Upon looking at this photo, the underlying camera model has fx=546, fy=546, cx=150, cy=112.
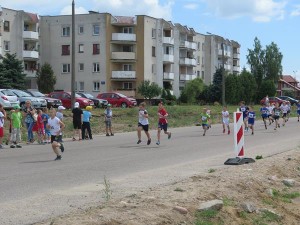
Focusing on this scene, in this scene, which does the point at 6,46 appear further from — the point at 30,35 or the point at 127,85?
the point at 127,85

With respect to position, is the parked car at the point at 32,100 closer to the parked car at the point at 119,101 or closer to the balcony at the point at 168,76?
the parked car at the point at 119,101

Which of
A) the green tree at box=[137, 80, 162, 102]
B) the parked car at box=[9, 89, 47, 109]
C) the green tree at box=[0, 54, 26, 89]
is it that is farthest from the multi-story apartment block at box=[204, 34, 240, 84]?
the parked car at box=[9, 89, 47, 109]

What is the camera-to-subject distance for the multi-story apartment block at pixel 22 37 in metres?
71.9

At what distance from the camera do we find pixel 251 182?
10859 millimetres

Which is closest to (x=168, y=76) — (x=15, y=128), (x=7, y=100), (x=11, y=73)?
(x=11, y=73)

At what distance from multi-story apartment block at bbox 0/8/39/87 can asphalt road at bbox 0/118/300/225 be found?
53039 mm

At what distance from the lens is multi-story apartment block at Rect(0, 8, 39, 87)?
71.9 metres

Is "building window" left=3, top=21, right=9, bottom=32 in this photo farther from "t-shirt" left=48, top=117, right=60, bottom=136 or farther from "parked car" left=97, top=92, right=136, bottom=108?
"t-shirt" left=48, top=117, right=60, bottom=136

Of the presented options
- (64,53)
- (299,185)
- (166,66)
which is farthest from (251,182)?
(166,66)

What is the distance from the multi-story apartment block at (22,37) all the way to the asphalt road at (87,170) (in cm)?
5304

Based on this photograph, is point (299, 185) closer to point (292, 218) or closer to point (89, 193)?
point (292, 218)

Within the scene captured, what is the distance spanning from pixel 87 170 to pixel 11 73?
165ft

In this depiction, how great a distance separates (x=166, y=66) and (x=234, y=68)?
1611 inches

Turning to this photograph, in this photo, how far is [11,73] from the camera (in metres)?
61.6
